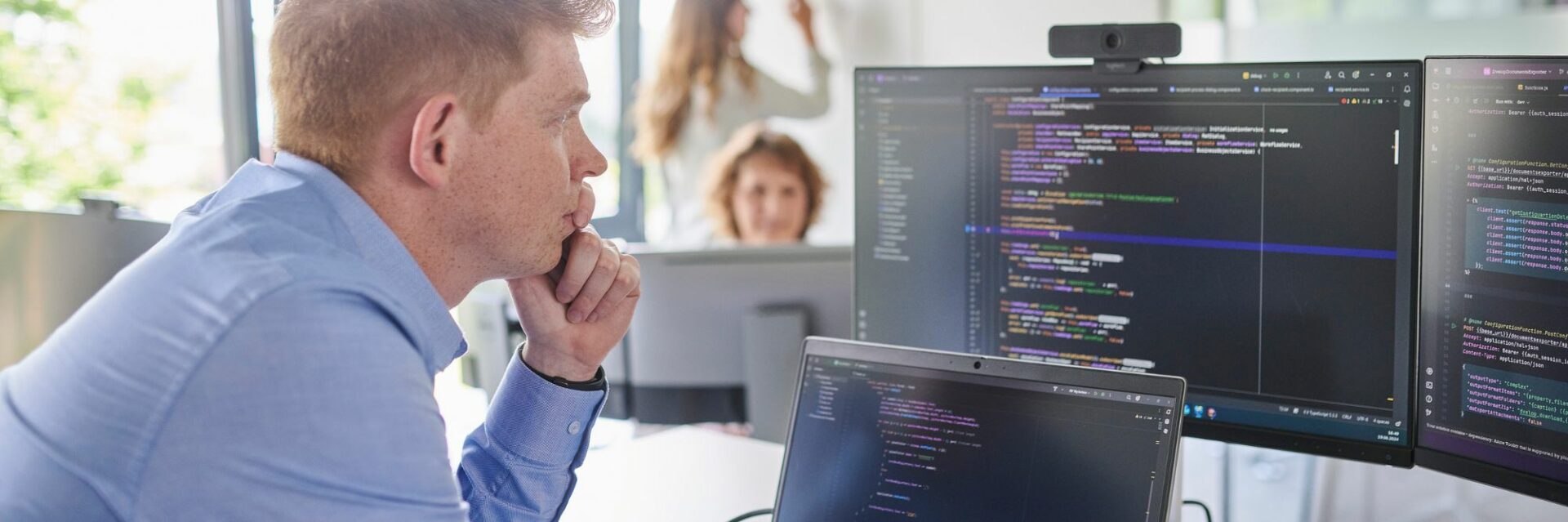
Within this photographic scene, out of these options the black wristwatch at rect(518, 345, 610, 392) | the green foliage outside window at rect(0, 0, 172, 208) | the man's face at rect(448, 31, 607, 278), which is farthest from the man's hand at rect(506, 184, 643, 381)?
the green foliage outside window at rect(0, 0, 172, 208)

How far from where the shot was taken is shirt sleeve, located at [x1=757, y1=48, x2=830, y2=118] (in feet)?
12.9

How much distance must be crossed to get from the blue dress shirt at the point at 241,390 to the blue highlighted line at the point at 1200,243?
0.66 metres

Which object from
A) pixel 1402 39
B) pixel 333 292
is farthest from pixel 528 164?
pixel 1402 39

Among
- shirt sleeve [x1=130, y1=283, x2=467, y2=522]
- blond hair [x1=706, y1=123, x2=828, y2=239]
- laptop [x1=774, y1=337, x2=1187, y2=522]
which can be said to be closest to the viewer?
shirt sleeve [x1=130, y1=283, x2=467, y2=522]

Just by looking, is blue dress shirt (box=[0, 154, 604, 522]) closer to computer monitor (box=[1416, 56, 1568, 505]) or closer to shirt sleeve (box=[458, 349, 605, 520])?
shirt sleeve (box=[458, 349, 605, 520])

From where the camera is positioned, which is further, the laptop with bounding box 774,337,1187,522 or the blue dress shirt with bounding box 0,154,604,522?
the laptop with bounding box 774,337,1187,522

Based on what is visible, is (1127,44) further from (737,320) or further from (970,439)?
(737,320)

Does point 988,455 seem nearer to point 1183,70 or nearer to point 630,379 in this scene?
point 1183,70

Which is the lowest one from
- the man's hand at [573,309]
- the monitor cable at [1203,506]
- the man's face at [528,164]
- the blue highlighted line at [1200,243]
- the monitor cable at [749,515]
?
the monitor cable at [749,515]

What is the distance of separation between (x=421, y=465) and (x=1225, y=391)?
798 millimetres

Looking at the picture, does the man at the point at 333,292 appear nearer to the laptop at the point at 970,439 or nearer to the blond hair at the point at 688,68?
the laptop at the point at 970,439

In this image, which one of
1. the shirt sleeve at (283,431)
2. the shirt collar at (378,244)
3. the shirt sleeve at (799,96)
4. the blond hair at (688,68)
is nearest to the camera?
the shirt sleeve at (283,431)

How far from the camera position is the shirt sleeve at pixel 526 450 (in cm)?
124

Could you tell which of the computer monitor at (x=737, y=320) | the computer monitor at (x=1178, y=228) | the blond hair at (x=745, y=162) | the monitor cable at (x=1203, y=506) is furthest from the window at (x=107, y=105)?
the monitor cable at (x=1203, y=506)
